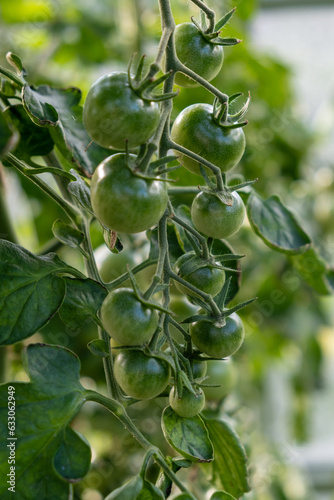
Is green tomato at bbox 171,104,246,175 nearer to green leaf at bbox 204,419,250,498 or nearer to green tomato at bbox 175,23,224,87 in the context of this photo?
green tomato at bbox 175,23,224,87

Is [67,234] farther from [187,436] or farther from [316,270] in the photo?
[316,270]

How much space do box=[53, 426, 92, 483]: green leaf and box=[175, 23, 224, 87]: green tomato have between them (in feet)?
0.76

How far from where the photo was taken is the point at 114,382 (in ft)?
1.25

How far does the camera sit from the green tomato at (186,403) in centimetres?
35

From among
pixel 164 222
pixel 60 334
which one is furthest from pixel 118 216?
pixel 60 334

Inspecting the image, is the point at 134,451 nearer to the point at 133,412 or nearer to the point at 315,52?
the point at 133,412

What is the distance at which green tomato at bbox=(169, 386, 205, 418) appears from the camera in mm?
352

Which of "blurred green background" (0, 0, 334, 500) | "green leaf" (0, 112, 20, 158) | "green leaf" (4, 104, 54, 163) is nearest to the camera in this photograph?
"green leaf" (0, 112, 20, 158)

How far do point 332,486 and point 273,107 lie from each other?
119 centimetres

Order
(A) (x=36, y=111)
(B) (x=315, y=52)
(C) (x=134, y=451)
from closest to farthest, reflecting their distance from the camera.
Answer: (A) (x=36, y=111) < (C) (x=134, y=451) < (B) (x=315, y=52)

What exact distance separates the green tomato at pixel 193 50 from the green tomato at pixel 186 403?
0.20 meters

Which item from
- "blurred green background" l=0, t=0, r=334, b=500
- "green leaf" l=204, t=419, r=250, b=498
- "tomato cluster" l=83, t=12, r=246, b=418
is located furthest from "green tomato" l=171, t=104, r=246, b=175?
"blurred green background" l=0, t=0, r=334, b=500

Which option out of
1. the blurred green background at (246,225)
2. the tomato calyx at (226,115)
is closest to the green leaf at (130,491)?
the tomato calyx at (226,115)

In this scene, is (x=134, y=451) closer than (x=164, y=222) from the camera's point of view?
No
